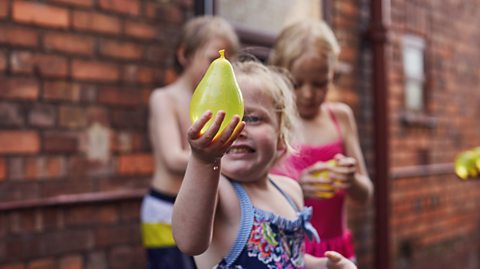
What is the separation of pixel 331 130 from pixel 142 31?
43.5 inches

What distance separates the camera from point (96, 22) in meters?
2.95

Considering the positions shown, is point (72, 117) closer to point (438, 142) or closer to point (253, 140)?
point (253, 140)

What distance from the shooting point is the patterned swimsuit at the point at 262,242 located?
5.09 feet

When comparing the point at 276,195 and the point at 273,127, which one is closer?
the point at 273,127

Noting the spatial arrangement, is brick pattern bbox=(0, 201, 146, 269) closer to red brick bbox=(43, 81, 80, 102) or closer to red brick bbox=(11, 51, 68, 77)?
red brick bbox=(43, 81, 80, 102)

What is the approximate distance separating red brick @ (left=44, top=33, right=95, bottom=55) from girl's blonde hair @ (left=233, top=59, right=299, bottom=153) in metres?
1.23

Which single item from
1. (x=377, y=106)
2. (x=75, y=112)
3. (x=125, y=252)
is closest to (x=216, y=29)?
(x=75, y=112)

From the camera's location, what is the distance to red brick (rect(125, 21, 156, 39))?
3111 millimetres

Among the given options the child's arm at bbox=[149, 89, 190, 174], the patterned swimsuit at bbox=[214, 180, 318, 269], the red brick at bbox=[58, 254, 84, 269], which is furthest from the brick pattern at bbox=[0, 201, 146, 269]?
the patterned swimsuit at bbox=[214, 180, 318, 269]

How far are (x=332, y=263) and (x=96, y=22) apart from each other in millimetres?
1777

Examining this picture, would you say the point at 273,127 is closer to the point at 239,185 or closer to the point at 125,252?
the point at 239,185

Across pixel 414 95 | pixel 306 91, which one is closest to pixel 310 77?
pixel 306 91

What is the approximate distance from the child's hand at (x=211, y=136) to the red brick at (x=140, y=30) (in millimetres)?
1994

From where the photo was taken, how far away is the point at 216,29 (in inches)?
112
